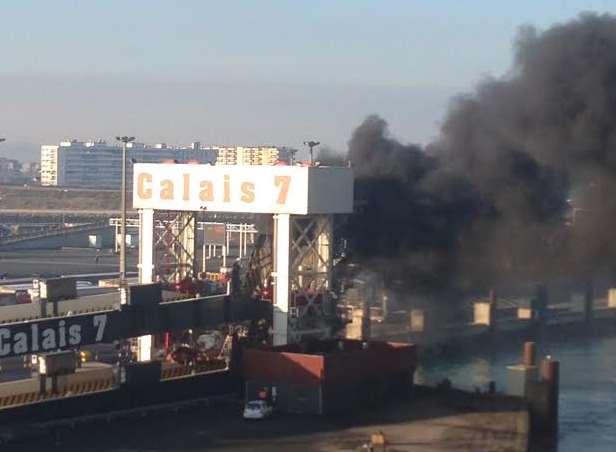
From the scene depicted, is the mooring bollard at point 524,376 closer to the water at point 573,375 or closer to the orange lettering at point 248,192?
the water at point 573,375

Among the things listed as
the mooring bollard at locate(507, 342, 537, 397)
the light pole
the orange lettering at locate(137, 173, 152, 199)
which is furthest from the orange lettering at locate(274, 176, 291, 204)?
the light pole

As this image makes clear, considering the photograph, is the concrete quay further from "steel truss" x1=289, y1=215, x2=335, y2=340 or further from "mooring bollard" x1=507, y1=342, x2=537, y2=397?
"steel truss" x1=289, y1=215, x2=335, y2=340

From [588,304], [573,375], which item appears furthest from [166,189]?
[588,304]

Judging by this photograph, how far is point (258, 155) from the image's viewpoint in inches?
2783

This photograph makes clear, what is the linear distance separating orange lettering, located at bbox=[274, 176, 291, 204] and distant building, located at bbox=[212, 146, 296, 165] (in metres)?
2.36

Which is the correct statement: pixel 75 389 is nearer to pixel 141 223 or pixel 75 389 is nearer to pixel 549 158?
pixel 141 223

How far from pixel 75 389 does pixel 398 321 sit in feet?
75.7

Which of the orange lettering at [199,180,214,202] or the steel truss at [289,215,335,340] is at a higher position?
the orange lettering at [199,180,214,202]

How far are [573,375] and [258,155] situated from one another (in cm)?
3108

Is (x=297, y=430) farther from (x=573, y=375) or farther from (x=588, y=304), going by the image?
(x=588, y=304)

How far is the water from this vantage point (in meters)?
32.1

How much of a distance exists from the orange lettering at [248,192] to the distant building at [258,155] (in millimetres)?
1904

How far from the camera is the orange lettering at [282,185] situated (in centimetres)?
3216

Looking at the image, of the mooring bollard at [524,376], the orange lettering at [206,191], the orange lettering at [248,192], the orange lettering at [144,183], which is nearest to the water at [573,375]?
the mooring bollard at [524,376]
